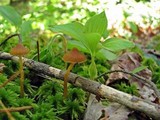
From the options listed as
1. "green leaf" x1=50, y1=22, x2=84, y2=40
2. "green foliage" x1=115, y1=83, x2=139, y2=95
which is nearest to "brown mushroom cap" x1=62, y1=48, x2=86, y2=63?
"green leaf" x1=50, y1=22, x2=84, y2=40

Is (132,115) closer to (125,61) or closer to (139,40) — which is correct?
(125,61)

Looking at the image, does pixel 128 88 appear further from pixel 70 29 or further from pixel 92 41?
pixel 70 29

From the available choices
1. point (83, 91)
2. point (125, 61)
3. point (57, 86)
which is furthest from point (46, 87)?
point (125, 61)

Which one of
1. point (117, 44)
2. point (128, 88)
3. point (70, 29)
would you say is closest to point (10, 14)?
point (70, 29)

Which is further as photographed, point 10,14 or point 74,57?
point 10,14

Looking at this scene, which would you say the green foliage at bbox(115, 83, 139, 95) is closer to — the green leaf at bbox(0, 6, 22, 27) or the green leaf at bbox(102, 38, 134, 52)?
the green leaf at bbox(102, 38, 134, 52)
